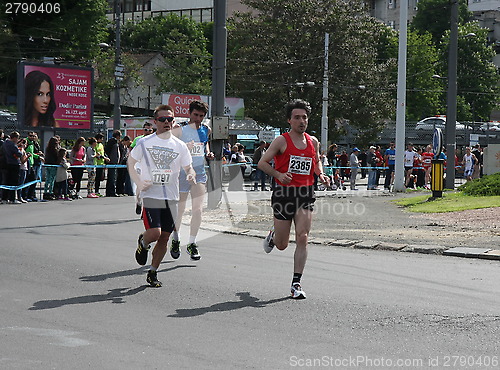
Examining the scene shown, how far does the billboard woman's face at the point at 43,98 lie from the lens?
103 ft

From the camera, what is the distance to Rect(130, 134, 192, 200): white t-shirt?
8.20 meters

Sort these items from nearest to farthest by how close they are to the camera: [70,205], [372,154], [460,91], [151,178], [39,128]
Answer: [151,178], [70,205], [39,128], [372,154], [460,91]

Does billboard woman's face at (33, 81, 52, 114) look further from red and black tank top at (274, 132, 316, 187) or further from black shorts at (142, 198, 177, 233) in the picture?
red and black tank top at (274, 132, 316, 187)

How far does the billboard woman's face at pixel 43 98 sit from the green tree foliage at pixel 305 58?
22479 mm

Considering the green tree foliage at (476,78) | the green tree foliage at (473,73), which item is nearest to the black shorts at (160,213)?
the green tree foliage at (473,73)

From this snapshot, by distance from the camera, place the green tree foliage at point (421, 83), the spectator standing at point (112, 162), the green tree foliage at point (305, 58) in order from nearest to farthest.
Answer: the spectator standing at point (112, 162) → the green tree foliage at point (305, 58) → the green tree foliage at point (421, 83)

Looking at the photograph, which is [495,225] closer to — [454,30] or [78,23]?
[454,30]

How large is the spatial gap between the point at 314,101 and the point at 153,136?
45.7m

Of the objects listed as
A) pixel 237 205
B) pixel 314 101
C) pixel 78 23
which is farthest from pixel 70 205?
pixel 78 23

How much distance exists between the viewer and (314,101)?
53500 mm

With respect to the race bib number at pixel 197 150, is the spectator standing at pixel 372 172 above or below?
below

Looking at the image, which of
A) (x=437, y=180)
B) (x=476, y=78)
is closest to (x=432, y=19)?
(x=476, y=78)

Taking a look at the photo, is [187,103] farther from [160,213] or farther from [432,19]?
Answer: [160,213]

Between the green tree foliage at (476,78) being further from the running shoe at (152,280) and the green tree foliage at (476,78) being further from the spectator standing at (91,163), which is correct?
the running shoe at (152,280)
